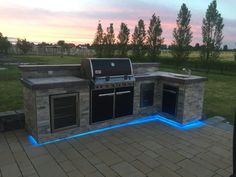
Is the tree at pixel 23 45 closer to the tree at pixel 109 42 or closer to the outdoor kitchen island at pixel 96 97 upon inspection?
the tree at pixel 109 42

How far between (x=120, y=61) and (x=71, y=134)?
277cm

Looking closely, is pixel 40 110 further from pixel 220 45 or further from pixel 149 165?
pixel 220 45

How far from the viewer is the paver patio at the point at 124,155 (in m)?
4.26

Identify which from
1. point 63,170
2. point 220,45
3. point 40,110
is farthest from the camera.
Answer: point 220,45

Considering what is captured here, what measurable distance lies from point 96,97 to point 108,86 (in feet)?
1.65

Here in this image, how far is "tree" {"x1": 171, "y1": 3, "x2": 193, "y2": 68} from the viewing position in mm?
24359

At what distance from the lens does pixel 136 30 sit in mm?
27906

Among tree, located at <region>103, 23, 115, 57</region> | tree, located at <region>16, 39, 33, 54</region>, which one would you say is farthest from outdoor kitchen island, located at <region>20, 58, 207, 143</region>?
tree, located at <region>16, 39, 33, 54</region>

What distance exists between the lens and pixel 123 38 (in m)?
30.7

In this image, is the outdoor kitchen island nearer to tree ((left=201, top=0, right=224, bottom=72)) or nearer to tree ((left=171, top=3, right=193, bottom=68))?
tree ((left=171, top=3, right=193, bottom=68))

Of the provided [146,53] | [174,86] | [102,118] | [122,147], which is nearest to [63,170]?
[122,147]

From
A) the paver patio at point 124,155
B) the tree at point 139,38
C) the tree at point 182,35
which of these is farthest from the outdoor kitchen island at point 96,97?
the tree at point 139,38

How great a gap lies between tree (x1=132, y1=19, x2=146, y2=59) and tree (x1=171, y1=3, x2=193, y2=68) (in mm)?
4397

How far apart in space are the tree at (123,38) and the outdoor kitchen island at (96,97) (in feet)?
76.7
